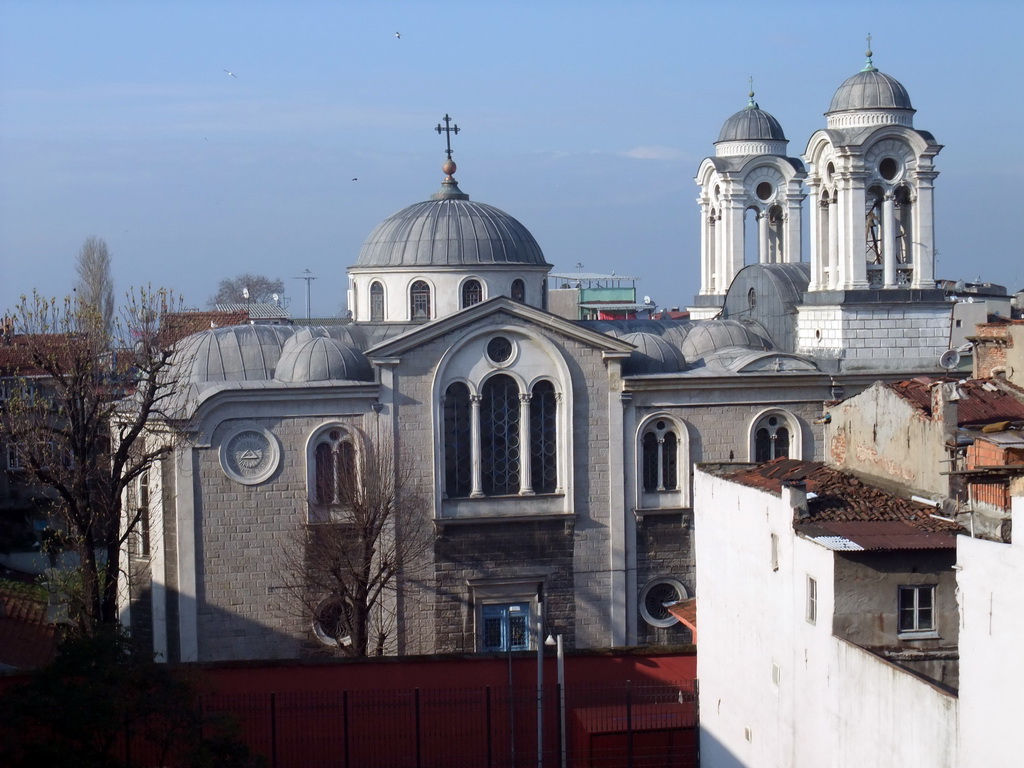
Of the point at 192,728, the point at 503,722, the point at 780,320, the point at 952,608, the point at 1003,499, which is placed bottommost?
the point at 503,722

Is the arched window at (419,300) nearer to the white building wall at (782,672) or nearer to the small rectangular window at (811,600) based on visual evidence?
the white building wall at (782,672)

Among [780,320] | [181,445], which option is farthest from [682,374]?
[181,445]

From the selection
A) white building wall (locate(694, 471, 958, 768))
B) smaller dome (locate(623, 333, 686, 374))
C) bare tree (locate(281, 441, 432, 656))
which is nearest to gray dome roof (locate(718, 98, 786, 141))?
smaller dome (locate(623, 333, 686, 374))

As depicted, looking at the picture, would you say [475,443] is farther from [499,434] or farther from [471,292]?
[471,292]

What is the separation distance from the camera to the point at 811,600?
17.4 metres

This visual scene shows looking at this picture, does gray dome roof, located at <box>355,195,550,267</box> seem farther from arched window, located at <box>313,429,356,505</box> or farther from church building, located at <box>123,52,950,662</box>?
arched window, located at <box>313,429,356,505</box>

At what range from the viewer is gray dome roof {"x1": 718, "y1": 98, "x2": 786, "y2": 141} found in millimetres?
39906

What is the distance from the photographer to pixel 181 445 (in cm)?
2780

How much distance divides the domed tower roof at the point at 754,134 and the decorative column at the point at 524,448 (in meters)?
13.9

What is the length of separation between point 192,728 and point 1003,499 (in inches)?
370

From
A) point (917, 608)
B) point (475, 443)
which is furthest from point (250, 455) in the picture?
point (917, 608)

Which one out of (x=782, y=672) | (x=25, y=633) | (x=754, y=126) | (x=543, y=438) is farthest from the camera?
(x=754, y=126)

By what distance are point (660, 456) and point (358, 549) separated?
685cm

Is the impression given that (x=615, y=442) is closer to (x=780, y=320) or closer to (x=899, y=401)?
(x=780, y=320)
